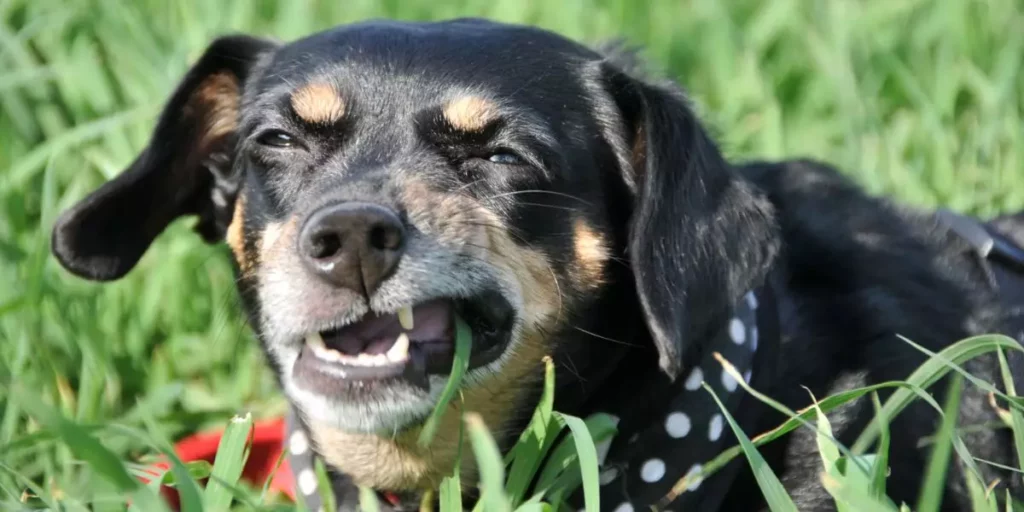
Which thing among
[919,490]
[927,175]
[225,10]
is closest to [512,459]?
[919,490]

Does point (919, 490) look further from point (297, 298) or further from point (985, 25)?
point (985, 25)

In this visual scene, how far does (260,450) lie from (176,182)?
942 millimetres

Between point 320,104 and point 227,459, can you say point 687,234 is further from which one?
point 227,459

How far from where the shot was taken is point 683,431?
2691mm

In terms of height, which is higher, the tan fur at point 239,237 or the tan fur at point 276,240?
the tan fur at point 276,240

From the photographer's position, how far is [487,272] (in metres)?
2.65

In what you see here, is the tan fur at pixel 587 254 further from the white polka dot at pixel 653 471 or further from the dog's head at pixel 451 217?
the white polka dot at pixel 653 471

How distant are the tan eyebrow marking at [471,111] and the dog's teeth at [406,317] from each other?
450mm

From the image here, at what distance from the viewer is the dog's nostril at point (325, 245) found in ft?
8.00

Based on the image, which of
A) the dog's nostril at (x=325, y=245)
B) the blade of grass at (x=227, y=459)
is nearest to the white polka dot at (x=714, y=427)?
the dog's nostril at (x=325, y=245)

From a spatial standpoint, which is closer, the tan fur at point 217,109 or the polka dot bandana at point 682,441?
the polka dot bandana at point 682,441

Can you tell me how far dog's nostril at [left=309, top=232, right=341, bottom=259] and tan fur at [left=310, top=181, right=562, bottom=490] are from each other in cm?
20

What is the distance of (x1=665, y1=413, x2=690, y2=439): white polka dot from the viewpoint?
2.69 metres

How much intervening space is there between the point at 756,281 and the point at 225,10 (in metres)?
3.36
